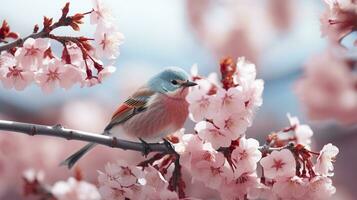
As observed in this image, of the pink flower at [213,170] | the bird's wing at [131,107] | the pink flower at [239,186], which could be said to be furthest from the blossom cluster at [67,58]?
the bird's wing at [131,107]

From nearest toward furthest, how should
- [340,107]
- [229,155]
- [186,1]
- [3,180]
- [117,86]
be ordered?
[229,155], [340,107], [3,180], [186,1], [117,86]

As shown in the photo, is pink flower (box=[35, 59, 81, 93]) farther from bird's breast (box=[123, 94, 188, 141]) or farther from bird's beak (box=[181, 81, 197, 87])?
bird's breast (box=[123, 94, 188, 141])

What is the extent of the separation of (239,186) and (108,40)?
58cm

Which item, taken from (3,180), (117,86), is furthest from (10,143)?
(117,86)

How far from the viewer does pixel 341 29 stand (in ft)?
3.92

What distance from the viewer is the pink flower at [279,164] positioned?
6.52 ft

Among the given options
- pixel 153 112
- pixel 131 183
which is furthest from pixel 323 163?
pixel 153 112

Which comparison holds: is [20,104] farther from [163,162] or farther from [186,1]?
[163,162]

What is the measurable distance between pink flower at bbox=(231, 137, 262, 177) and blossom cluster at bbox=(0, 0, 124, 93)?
0.43 m

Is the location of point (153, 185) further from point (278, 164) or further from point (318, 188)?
point (318, 188)

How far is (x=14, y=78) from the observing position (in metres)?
1.97

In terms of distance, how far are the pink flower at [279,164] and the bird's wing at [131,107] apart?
3.34ft

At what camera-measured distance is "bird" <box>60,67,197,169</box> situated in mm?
2719

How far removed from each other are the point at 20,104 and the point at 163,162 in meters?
4.35
